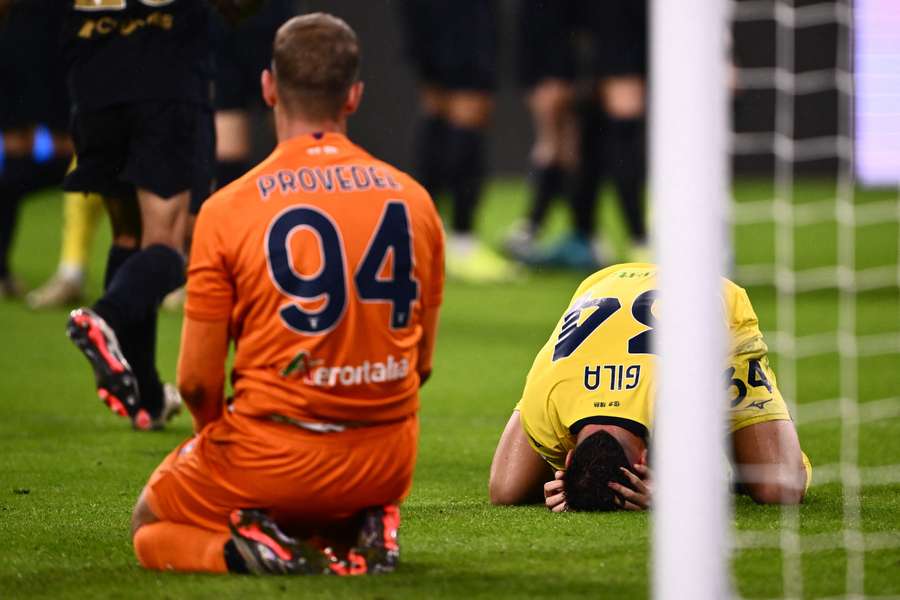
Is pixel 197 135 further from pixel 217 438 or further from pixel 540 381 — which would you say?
pixel 217 438

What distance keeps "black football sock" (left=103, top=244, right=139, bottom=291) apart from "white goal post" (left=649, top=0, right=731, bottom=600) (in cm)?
223

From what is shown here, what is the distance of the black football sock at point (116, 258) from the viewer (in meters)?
3.92

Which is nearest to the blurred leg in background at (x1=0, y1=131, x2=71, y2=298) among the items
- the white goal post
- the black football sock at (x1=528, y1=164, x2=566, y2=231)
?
the black football sock at (x1=528, y1=164, x2=566, y2=231)

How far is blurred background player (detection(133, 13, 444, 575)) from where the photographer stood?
A: 7.64 ft

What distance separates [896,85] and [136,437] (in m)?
6.43

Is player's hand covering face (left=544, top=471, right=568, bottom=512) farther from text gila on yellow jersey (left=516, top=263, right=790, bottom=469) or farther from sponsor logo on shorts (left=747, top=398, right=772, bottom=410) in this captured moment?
sponsor logo on shorts (left=747, top=398, right=772, bottom=410)

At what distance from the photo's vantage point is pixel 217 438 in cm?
241

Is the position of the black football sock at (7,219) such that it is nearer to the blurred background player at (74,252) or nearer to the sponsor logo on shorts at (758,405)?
the blurred background player at (74,252)

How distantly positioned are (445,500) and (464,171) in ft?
14.6

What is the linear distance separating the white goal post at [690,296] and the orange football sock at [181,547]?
776 millimetres

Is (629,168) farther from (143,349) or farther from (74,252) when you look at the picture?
(143,349)

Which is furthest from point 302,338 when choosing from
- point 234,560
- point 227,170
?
point 227,170

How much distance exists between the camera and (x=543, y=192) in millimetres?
8227

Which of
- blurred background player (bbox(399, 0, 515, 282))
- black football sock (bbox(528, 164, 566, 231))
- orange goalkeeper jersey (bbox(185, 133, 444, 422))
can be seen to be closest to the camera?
orange goalkeeper jersey (bbox(185, 133, 444, 422))
